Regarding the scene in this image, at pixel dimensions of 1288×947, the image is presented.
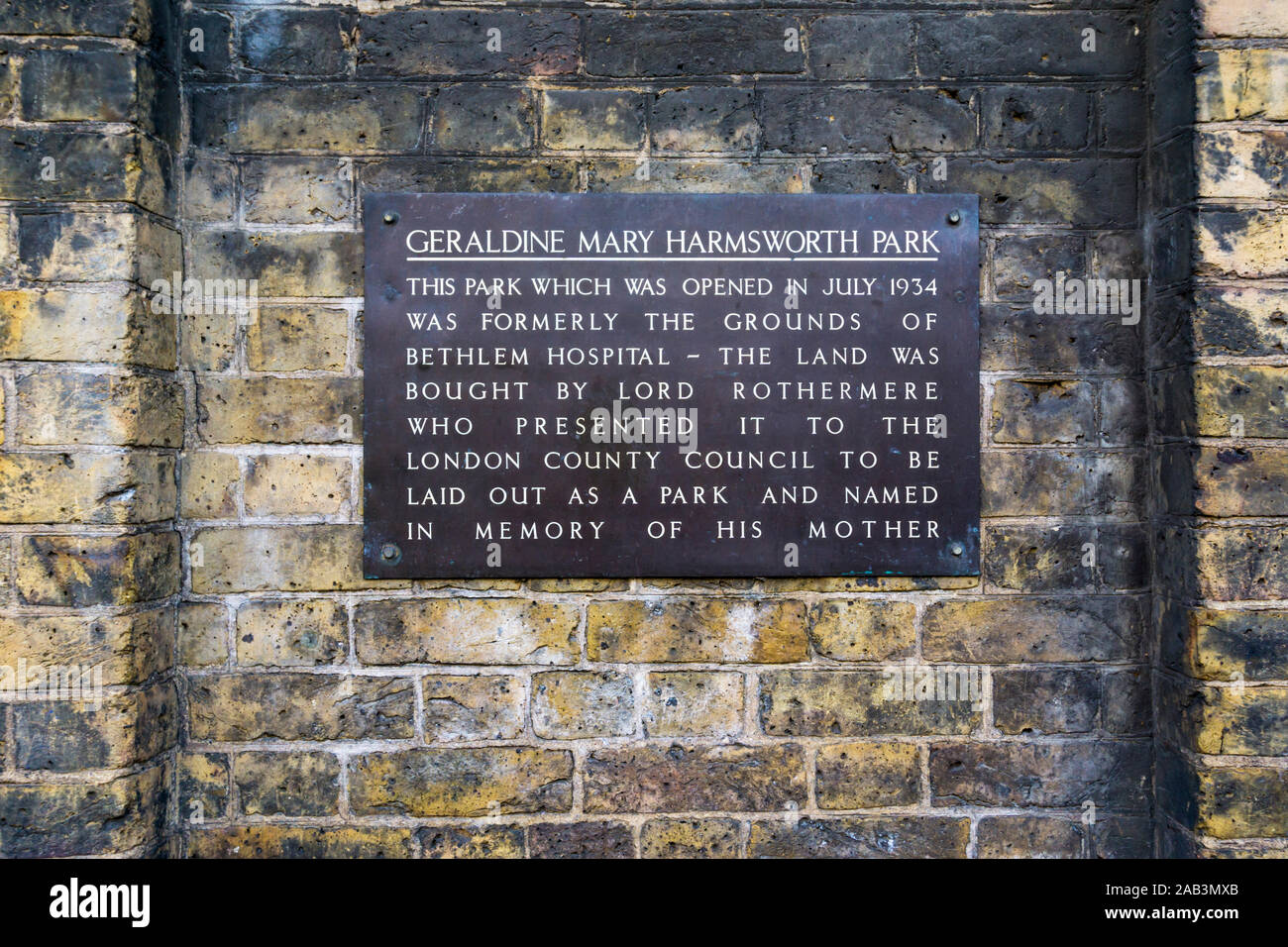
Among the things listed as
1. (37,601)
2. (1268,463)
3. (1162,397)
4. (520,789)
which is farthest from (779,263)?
(37,601)

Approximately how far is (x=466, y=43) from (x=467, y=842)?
7.78 feet

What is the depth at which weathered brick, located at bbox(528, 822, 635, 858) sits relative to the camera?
2.31 m

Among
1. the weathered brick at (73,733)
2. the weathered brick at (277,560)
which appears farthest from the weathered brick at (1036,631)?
the weathered brick at (73,733)

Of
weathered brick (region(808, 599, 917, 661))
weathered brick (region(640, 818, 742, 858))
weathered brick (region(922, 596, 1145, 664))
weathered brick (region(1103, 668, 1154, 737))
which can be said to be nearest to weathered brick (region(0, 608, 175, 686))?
weathered brick (region(640, 818, 742, 858))

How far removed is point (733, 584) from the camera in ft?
7.66

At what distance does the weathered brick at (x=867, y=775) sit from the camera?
2.32 metres

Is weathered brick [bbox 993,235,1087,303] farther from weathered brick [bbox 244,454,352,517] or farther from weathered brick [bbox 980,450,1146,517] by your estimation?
weathered brick [bbox 244,454,352,517]

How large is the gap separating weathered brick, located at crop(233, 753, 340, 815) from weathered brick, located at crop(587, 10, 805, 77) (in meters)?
2.21

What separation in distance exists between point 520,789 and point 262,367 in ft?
4.81

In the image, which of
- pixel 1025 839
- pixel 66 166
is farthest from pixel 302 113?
pixel 1025 839

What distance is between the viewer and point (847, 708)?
2328 millimetres

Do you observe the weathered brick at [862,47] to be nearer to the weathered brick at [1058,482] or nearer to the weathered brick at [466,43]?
the weathered brick at [466,43]

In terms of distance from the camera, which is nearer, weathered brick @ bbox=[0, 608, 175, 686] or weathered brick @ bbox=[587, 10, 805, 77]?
weathered brick @ bbox=[0, 608, 175, 686]

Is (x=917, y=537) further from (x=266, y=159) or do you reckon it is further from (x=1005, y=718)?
(x=266, y=159)
